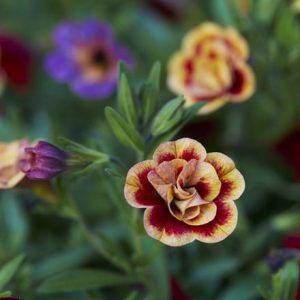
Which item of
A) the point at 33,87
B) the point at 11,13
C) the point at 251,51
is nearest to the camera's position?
the point at 251,51

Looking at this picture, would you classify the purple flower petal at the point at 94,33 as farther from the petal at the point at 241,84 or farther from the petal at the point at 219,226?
the petal at the point at 219,226

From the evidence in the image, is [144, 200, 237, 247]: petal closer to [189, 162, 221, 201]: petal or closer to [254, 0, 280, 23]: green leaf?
[189, 162, 221, 201]: petal


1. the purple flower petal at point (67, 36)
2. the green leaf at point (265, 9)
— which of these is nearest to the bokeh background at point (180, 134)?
the green leaf at point (265, 9)

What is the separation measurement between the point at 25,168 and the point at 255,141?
49 centimetres

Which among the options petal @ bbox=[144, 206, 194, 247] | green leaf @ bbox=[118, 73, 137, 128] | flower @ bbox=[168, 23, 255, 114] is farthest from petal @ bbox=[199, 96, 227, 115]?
petal @ bbox=[144, 206, 194, 247]

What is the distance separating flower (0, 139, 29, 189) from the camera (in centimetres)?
66

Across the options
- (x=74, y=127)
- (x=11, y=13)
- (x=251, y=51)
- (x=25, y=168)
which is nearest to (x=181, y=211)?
(x=25, y=168)

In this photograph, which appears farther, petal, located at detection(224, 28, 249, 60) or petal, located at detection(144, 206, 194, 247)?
petal, located at detection(224, 28, 249, 60)

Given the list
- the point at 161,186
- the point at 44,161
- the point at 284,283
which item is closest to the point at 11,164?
the point at 44,161

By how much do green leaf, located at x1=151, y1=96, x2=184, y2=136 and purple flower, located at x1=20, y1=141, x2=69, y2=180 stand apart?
9 centimetres

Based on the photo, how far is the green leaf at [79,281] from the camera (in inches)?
27.5

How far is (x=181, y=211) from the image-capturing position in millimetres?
582

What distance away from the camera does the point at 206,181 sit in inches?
23.0

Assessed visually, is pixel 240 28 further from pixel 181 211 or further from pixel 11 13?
pixel 11 13
